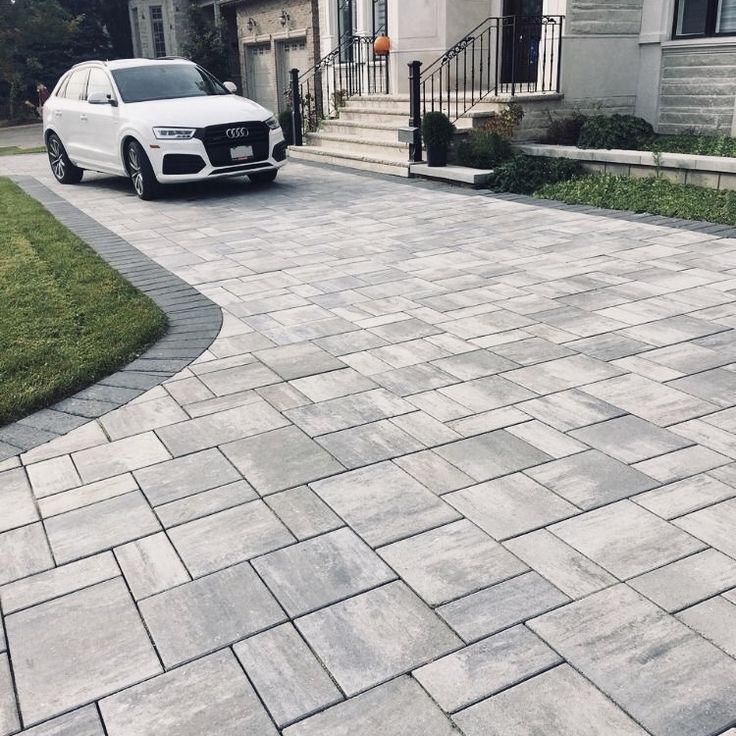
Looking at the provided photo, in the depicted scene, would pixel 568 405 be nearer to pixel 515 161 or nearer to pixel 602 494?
pixel 602 494

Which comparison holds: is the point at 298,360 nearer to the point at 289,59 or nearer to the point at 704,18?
the point at 704,18

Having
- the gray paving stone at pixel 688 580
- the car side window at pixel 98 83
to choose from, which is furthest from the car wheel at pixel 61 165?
the gray paving stone at pixel 688 580

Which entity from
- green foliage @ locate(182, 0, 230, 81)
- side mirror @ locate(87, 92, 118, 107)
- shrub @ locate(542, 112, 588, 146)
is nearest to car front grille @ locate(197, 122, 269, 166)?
side mirror @ locate(87, 92, 118, 107)

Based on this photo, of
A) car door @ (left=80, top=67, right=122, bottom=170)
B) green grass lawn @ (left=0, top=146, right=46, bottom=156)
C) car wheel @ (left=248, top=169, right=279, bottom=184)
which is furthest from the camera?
green grass lawn @ (left=0, top=146, right=46, bottom=156)

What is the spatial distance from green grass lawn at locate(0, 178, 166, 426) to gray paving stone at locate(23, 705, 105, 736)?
238 cm

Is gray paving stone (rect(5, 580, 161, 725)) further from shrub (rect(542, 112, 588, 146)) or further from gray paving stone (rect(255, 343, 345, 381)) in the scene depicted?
shrub (rect(542, 112, 588, 146))

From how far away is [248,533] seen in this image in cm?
325

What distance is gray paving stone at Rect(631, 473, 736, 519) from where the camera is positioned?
10.8 ft

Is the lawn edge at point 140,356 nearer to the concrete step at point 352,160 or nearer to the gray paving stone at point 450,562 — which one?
the gray paving stone at point 450,562

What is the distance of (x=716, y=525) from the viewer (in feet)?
10.4

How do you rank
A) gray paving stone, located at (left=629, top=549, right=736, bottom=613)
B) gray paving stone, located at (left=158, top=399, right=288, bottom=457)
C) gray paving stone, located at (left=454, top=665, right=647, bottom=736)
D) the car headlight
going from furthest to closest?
the car headlight → gray paving stone, located at (left=158, top=399, right=288, bottom=457) → gray paving stone, located at (left=629, top=549, right=736, bottom=613) → gray paving stone, located at (left=454, top=665, right=647, bottom=736)

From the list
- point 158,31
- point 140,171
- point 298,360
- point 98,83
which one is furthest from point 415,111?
point 158,31

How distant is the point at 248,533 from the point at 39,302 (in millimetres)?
3951

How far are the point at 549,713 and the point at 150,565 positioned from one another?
1.56 metres
